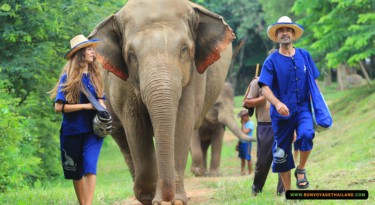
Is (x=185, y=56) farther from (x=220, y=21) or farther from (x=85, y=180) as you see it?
(x=85, y=180)

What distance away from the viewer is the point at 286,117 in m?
9.01

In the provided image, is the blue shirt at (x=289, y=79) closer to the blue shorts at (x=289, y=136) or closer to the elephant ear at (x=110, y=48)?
the blue shorts at (x=289, y=136)

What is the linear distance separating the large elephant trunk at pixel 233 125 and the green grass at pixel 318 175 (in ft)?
3.30

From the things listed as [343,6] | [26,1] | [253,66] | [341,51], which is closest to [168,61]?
[26,1]

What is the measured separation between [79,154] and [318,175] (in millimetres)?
5207

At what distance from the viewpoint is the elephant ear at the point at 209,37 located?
10000mm

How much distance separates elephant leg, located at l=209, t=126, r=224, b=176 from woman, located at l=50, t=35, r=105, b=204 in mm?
10242

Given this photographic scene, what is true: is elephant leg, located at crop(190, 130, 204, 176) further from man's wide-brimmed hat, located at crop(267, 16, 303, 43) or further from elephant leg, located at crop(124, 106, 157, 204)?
man's wide-brimmed hat, located at crop(267, 16, 303, 43)

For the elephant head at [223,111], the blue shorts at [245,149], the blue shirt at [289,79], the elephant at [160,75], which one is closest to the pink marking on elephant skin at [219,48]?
the elephant at [160,75]

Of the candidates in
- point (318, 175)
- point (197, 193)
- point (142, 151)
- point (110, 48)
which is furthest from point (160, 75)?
point (318, 175)

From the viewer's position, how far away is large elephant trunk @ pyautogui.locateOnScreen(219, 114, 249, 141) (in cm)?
1857

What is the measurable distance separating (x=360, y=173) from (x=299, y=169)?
102 inches

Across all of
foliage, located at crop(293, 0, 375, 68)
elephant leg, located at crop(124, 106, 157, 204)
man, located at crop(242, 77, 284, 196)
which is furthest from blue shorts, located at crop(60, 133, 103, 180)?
foliage, located at crop(293, 0, 375, 68)

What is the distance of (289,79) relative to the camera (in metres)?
9.04
